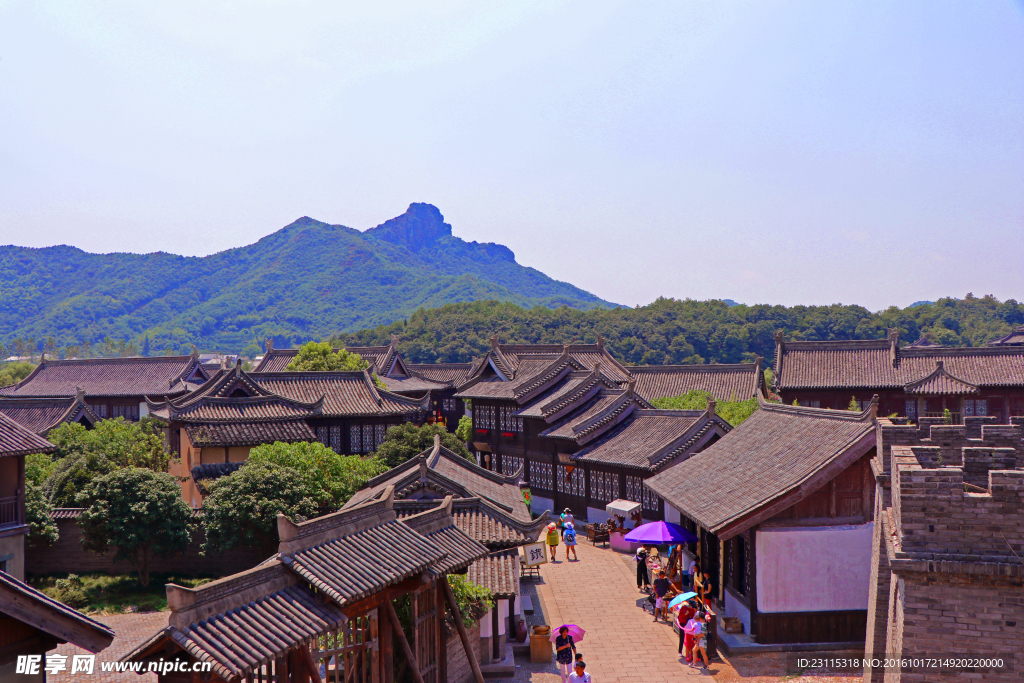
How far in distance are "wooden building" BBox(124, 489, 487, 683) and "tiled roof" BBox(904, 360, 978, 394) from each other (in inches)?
1683

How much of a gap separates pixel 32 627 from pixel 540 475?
32.5 meters

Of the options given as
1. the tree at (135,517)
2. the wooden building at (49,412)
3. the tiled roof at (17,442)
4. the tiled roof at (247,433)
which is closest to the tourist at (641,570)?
the tree at (135,517)

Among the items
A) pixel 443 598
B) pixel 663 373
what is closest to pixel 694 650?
pixel 443 598

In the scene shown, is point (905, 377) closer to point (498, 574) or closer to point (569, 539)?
point (569, 539)

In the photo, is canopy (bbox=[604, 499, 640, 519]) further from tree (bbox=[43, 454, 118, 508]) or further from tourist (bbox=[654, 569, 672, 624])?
tree (bbox=[43, 454, 118, 508])

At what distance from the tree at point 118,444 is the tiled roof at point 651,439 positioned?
738 inches

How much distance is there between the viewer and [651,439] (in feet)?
107

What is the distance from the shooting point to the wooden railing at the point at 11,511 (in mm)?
22953

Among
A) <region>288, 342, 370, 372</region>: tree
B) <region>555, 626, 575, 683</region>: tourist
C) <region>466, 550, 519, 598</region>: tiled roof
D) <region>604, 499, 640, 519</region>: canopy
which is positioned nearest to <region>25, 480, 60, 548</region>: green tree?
<region>466, 550, 519, 598</region>: tiled roof

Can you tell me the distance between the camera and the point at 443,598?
1383cm

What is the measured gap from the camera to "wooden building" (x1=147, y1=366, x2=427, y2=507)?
106 ft

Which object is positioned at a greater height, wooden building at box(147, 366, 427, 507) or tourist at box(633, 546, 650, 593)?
wooden building at box(147, 366, 427, 507)

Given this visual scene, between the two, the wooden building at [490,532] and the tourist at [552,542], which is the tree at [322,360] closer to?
the tourist at [552,542]

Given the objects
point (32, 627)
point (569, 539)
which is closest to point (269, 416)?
point (569, 539)
